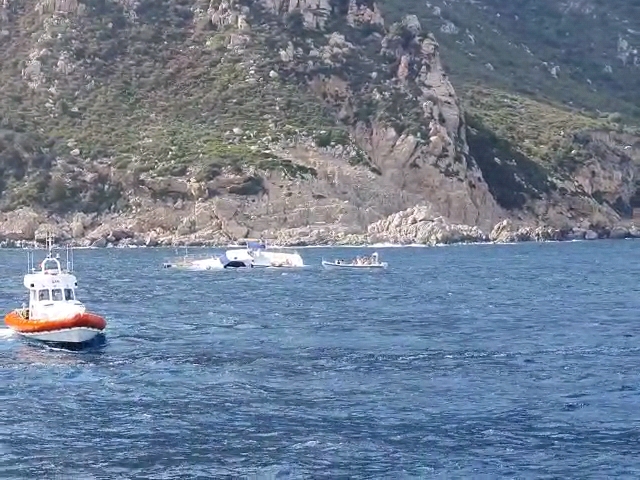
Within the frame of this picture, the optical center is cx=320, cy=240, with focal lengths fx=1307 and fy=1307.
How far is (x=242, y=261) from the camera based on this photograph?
4006 inches

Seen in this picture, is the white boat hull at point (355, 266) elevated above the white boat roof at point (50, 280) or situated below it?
below

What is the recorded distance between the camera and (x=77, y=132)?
144 meters

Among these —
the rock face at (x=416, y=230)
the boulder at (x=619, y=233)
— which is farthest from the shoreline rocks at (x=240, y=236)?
the boulder at (x=619, y=233)

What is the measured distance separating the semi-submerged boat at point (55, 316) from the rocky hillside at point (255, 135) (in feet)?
248

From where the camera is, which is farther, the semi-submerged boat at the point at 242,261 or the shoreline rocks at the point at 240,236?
the shoreline rocks at the point at 240,236

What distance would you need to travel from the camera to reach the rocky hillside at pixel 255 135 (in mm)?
131125

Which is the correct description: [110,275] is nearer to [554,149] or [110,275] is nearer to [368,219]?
[368,219]

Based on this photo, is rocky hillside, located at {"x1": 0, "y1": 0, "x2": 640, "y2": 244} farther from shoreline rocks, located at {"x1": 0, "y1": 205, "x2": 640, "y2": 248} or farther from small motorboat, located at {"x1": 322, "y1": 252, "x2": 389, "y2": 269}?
small motorboat, located at {"x1": 322, "y1": 252, "x2": 389, "y2": 269}

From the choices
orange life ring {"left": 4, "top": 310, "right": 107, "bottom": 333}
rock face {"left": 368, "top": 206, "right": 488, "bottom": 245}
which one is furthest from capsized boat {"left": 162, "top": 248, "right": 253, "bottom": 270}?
orange life ring {"left": 4, "top": 310, "right": 107, "bottom": 333}

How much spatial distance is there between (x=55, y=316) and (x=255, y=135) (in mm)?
90911

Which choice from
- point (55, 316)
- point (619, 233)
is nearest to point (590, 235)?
point (619, 233)

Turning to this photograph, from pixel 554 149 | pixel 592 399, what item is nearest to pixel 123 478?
pixel 592 399

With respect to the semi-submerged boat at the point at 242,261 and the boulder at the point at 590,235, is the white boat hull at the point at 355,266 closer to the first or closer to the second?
the semi-submerged boat at the point at 242,261

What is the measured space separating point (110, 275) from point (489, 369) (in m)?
50.0
